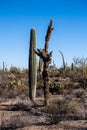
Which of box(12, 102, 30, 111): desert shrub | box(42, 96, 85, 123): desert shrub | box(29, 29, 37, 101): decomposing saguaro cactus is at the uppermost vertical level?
box(29, 29, 37, 101): decomposing saguaro cactus

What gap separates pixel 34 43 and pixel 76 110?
22.4 ft

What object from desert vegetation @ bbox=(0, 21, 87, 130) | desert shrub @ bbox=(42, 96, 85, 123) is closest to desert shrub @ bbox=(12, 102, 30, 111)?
desert vegetation @ bbox=(0, 21, 87, 130)

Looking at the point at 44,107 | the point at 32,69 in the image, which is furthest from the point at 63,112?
→ the point at 32,69

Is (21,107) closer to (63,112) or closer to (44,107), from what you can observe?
(44,107)

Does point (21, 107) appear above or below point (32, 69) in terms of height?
below

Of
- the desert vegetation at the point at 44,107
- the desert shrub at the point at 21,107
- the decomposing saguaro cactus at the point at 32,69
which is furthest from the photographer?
the decomposing saguaro cactus at the point at 32,69

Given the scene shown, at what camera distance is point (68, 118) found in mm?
13531

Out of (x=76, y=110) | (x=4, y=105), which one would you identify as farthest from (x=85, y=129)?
(x=4, y=105)

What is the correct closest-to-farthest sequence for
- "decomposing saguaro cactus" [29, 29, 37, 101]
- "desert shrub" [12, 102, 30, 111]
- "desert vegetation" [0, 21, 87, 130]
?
"desert vegetation" [0, 21, 87, 130], "desert shrub" [12, 102, 30, 111], "decomposing saguaro cactus" [29, 29, 37, 101]

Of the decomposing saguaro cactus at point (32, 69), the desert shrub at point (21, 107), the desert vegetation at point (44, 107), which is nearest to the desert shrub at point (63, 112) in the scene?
the desert vegetation at point (44, 107)

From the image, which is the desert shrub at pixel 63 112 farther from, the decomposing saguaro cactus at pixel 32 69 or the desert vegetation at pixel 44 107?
the decomposing saguaro cactus at pixel 32 69

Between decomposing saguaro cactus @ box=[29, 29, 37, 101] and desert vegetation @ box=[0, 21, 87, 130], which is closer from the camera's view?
desert vegetation @ box=[0, 21, 87, 130]

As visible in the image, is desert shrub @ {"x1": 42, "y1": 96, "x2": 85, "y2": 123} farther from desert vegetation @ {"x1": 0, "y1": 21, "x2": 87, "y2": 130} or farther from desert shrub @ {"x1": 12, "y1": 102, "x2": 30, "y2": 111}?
desert shrub @ {"x1": 12, "y1": 102, "x2": 30, "y2": 111}

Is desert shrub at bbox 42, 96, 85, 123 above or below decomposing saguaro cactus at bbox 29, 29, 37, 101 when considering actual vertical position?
below
